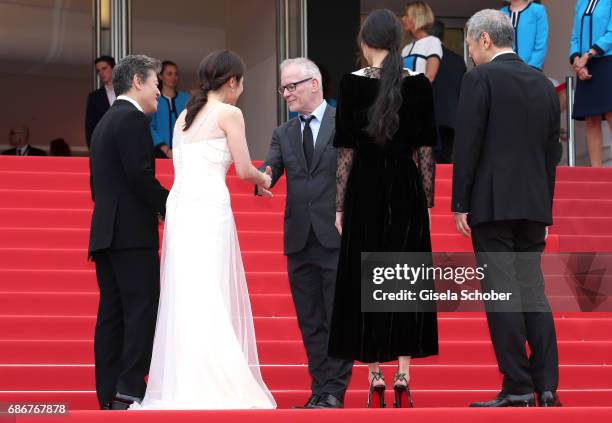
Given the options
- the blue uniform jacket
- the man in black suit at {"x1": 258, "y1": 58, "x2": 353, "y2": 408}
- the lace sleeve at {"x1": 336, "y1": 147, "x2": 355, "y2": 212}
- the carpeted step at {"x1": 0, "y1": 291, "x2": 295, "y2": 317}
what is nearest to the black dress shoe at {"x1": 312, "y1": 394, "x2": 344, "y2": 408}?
the man in black suit at {"x1": 258, "y1": 58, "x2": 353, "y2": 408}

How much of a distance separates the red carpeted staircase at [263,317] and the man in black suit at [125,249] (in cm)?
56

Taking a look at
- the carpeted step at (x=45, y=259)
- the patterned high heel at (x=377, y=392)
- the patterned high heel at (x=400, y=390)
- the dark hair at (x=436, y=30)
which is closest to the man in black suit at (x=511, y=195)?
the patterned high heel at (x=400, y=390)

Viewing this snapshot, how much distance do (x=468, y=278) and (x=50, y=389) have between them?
234cm

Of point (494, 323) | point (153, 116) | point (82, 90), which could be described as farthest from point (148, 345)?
point (82, 90)

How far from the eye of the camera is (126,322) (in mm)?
6078

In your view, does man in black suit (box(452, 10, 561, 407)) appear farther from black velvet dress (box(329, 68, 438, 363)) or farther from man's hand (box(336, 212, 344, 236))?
man's hand (box(336, 212, 344, 236))

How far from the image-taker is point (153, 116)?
12.6 metres

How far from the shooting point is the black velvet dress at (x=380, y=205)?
5.77 meters

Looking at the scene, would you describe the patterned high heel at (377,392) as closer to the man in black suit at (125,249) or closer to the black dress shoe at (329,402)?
the black dress shoe at (329,402)

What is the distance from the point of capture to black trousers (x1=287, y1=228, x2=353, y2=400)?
20.3 feet

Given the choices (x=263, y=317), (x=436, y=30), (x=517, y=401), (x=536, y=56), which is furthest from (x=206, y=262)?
(x=436, y=30)

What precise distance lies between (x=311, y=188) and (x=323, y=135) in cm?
28

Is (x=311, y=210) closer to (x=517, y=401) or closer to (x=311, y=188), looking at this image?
(x=311, y=188)

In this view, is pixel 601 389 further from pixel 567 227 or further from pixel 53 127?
pixel 53 127
